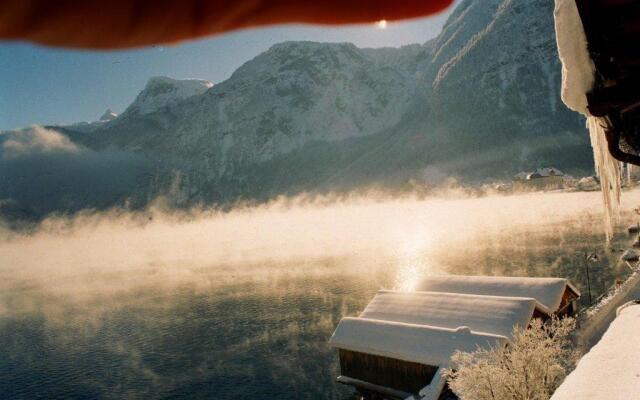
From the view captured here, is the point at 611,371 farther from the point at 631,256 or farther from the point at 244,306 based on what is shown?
the point at 244,306

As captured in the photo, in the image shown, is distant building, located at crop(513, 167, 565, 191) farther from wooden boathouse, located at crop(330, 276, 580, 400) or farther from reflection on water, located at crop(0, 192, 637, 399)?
wooden boathouse, located at crop(330, 276, 580, 400)

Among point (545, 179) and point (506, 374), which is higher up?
point (506, 374)

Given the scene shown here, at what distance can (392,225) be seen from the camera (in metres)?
196

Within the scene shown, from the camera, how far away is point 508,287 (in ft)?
129

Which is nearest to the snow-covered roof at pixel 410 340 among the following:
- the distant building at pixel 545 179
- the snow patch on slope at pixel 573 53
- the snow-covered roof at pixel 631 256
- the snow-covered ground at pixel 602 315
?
the snow-covered ground at pixel 602 315

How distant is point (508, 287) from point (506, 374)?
1683 centimetres

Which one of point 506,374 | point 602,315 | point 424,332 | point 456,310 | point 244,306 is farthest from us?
point 244,306

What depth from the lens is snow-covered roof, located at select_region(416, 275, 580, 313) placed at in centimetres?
3650

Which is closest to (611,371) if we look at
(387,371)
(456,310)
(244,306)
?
(387,371)

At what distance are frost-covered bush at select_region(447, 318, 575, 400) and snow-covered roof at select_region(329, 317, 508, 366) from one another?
0.94 meters

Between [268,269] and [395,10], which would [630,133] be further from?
[268,269]

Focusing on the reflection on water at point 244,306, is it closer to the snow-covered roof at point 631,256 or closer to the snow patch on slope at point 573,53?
the snow-covered roof at point 631,256

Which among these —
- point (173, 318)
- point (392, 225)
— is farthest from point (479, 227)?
point (173, 318)

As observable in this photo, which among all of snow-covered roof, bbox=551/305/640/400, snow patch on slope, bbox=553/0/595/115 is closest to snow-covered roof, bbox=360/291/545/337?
snow-covered roof, bbox=551/305/640/400
